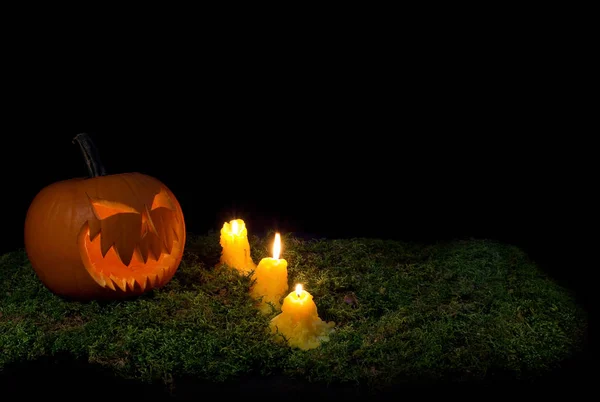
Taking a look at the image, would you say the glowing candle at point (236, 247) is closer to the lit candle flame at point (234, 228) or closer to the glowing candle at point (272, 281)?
the lit candle flame at point (234, 228)

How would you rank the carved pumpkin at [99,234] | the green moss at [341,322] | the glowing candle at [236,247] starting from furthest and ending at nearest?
1. the glowing candle at [236,247]
2. the carved pumpkin at [99,234]
3. the green moss at [341,322]

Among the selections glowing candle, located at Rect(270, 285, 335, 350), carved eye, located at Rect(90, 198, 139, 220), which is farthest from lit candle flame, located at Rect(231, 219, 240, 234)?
glowing candle, located at Rect(270, 285, 335, 350)

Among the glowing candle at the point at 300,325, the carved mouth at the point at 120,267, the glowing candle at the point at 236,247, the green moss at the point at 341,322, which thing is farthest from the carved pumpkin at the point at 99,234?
the glowing candle at the point at 300,325

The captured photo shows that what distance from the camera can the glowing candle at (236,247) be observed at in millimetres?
Result: 3680

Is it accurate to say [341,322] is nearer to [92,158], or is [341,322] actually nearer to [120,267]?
[120,267]

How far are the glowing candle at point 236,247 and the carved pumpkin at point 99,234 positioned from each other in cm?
48

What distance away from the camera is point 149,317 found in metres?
3.05

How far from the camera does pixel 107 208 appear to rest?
310cm

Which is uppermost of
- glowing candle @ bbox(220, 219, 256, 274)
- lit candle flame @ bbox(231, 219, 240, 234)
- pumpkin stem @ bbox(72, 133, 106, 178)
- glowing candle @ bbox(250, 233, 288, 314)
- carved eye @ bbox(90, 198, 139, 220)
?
pumpkin stem @ bbox(72, 133, 106, 178)

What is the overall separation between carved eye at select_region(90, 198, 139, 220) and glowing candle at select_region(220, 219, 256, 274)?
739 millimetres

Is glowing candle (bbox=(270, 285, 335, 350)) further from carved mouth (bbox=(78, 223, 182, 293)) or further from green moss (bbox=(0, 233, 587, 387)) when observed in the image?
carved mouth (bbox=(78, 223, 182, 293))

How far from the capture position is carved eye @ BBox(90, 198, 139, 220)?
3066 mm

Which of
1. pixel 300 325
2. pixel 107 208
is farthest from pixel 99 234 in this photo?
pixel 300 325

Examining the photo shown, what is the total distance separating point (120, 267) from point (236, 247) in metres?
0.75
